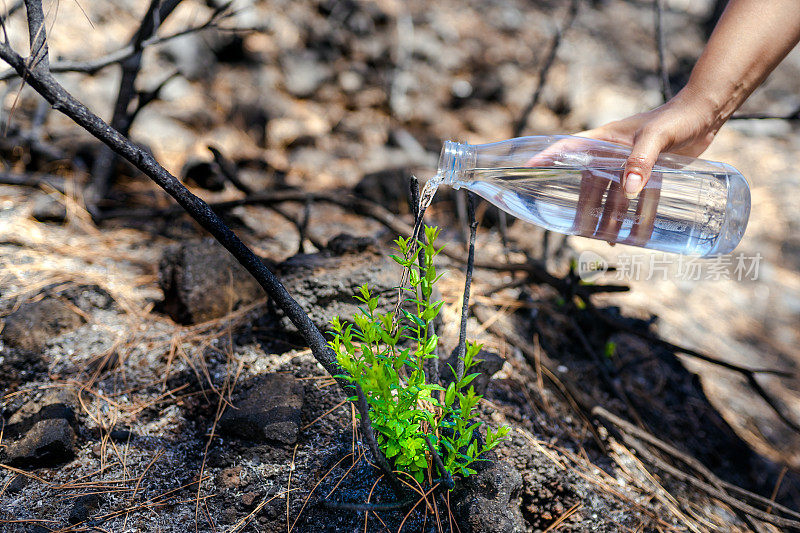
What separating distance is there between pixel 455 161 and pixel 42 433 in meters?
1.56

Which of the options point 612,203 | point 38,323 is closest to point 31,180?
point 38,323

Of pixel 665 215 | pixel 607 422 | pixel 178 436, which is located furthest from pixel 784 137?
pixel 178 436

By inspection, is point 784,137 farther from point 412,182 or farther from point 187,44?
point 187,44

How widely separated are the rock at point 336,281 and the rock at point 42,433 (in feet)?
2.72

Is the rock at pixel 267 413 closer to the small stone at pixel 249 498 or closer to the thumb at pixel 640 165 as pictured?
the small stone at pixel 249 498

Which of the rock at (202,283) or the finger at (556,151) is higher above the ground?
the finger at (556,151)

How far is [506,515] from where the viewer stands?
1416 mm

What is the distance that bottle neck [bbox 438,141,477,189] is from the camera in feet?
5.08

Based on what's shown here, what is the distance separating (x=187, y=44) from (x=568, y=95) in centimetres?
367

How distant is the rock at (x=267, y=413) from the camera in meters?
1.55

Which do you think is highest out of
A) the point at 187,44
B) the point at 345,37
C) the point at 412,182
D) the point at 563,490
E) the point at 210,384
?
the point at 345,37

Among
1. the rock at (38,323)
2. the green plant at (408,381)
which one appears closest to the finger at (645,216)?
the green plant at (408,381)

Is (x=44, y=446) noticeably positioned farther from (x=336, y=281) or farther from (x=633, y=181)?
(x=633, y=181)

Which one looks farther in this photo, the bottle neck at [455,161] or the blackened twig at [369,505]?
the bottle neck at [455,161]
